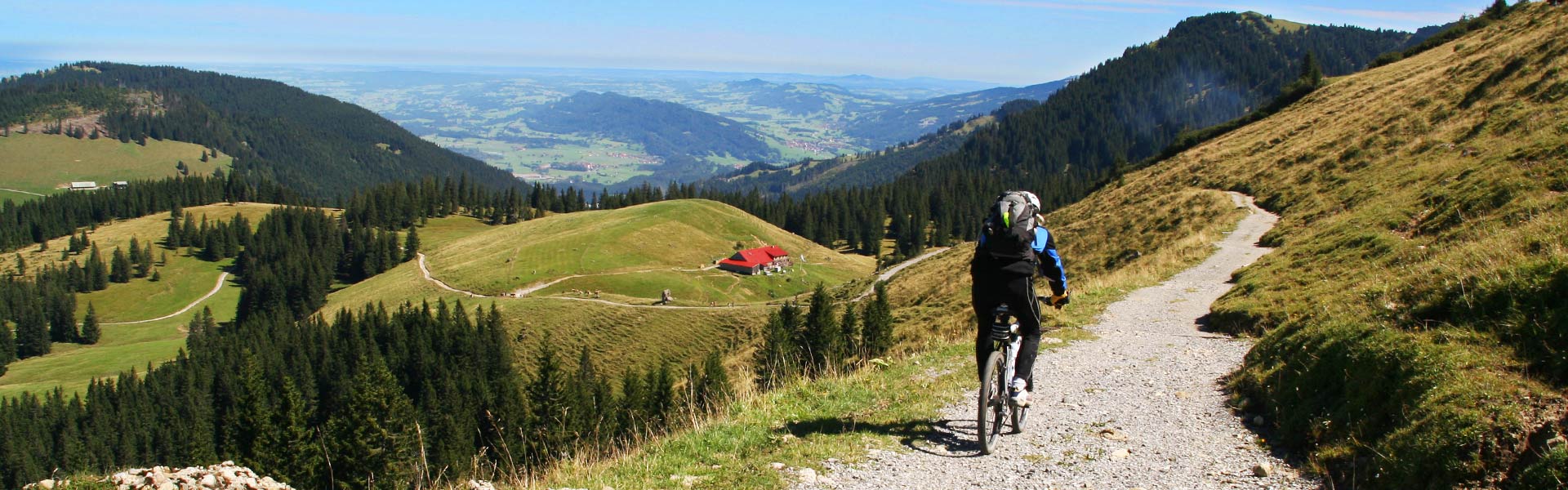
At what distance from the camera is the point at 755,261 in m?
114

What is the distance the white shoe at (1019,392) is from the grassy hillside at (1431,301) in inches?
120

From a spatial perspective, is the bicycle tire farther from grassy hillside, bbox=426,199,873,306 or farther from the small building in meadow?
the small building in meadow

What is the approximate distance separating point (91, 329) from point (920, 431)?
180m

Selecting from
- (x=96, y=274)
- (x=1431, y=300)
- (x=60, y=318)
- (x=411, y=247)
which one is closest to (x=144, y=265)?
(x=96, y=274)

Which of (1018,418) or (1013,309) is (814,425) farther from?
(1013,309)

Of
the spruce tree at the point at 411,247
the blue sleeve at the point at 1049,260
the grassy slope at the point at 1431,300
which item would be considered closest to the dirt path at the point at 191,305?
the spruce tree at the point at 411,247

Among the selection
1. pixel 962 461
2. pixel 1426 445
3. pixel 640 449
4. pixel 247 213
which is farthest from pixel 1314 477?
pixel 247 213

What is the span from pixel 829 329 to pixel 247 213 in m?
198

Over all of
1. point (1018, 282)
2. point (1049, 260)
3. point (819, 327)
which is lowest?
point (819, 327)

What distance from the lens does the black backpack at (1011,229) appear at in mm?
8672

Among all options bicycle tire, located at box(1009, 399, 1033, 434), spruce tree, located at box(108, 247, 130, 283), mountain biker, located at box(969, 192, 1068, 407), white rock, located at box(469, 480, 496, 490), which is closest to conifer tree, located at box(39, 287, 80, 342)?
spruce tree, located at box(108, 247, 130, 283)

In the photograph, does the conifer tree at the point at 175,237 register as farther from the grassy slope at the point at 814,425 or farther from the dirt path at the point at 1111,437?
the dirt path at the point at 1111,437

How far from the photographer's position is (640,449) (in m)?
9.90

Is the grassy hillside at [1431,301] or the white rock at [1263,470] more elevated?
the grassy hillside at [1431,301]
